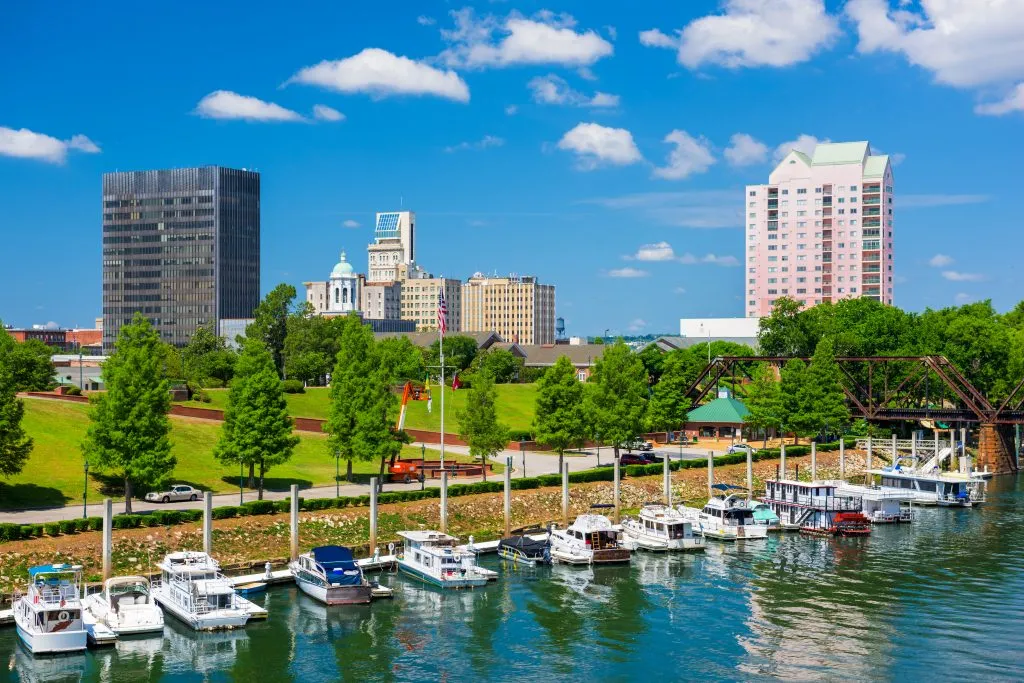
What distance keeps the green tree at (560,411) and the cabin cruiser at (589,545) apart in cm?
2415

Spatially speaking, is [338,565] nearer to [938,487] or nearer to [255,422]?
[255,422]

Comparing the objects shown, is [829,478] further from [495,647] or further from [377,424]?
[495,647]

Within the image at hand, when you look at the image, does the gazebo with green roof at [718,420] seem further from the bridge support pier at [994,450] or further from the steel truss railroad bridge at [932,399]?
the bridge support pier at [994,450]

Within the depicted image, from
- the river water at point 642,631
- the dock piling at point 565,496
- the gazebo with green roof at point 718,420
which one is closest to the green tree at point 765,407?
the gazebo with green roof at point 718,420

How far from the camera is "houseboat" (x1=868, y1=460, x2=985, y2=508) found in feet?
333

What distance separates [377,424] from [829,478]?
170ft

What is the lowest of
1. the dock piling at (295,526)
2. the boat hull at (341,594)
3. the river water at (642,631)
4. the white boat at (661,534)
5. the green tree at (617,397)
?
the river water at (642,631)

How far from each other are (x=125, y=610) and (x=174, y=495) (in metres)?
22.9

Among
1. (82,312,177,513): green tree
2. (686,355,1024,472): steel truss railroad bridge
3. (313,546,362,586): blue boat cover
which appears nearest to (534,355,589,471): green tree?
(82,312,177,513): green tree

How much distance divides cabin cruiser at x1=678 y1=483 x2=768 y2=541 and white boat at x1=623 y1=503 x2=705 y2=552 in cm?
305

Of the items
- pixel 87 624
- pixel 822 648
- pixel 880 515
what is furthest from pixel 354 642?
pixel 880 515

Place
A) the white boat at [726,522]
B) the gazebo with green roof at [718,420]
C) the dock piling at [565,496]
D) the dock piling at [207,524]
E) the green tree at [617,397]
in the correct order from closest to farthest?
the dock piling at [207,524] < the white boat at [726,522] < the dock piling at [565,496] < the green tree at [617,397] < the gazebo with green roof at [718,420]

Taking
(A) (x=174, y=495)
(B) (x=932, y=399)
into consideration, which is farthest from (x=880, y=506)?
(B) (x=932, y=399)

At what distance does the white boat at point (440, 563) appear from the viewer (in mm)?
65812
